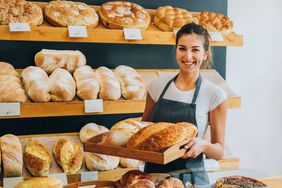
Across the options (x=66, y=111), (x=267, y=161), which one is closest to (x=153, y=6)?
(x=66, y=111)

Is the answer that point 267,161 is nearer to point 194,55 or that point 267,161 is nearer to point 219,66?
point 219,66

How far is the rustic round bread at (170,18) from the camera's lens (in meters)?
2.77

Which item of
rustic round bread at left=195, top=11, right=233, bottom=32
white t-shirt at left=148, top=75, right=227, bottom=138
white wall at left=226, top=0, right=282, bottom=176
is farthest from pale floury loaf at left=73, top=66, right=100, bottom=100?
white wall at left=226, top=0, right=282, bottom=176

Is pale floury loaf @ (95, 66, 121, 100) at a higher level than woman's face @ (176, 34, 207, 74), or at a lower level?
lower

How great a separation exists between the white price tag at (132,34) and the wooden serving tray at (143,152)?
124 centimetres

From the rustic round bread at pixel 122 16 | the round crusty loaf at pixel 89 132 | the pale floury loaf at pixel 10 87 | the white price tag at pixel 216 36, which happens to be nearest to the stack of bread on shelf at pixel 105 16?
the rustic round bread at pixel 122 16

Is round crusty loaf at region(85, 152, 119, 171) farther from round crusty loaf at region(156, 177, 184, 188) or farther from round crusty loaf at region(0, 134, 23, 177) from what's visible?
round crusty loaf at region(156, 177, 184, 188)

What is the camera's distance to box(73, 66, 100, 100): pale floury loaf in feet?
7.87

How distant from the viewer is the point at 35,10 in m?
2.47

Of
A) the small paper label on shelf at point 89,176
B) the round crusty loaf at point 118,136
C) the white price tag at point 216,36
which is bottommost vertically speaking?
the small paper label on shelf at point 89,176

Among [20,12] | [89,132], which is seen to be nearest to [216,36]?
[89,132]

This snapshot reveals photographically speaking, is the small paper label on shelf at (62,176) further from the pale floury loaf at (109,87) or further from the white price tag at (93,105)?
the pale floury loaf at (109,87)

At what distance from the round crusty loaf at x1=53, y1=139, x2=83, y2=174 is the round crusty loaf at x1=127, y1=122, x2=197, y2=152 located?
39.6 inches

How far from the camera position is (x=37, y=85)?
2293 millimetres
